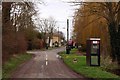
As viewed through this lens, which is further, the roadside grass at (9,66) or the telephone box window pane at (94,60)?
the telephone box window pane at (94,60)

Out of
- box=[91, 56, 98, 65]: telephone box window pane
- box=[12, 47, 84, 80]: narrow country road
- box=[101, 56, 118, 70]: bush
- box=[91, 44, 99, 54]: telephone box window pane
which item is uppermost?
box=[91, 44, 99, 54]: telephone box window pane

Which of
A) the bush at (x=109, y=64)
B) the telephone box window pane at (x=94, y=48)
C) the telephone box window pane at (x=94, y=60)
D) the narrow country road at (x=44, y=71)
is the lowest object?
the narrow country road at (x=44, y=71)

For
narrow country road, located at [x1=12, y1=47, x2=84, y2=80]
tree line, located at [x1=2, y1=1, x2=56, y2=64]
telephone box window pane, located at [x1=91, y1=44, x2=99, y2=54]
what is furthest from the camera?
telephone box window pane, located at [x1=91, y1=44, x2=99, y2=54]

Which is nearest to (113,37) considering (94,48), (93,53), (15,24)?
(94,48)

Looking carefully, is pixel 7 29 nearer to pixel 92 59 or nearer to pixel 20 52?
pixel 92 59

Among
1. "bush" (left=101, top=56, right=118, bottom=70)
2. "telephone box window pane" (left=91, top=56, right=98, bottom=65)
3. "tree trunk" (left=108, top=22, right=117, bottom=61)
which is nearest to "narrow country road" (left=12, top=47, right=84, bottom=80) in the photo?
"telephone box window pane" (left=91, top=56, right=98, bottom=65)

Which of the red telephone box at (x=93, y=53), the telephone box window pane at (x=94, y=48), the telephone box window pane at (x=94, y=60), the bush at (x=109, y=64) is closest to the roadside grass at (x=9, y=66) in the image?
the red telephone box at (x=93, y=53)

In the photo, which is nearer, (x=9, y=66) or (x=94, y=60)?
(x=9, y=66)

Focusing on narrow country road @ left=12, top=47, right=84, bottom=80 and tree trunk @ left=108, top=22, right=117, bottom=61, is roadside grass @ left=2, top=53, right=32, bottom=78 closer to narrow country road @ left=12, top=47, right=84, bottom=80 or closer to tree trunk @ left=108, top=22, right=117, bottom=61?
narrow country road @ left=12, top=47, right=84, bottom=80

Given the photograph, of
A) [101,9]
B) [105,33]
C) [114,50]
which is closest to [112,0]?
[101,9]

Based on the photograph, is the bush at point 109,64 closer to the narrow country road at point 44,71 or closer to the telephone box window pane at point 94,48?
the telephone box window pane at point 94,48

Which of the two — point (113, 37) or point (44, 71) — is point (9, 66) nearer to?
point (44, 71)

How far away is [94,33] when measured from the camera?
49.2m

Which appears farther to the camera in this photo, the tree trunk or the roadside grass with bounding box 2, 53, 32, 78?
the tree trunk
